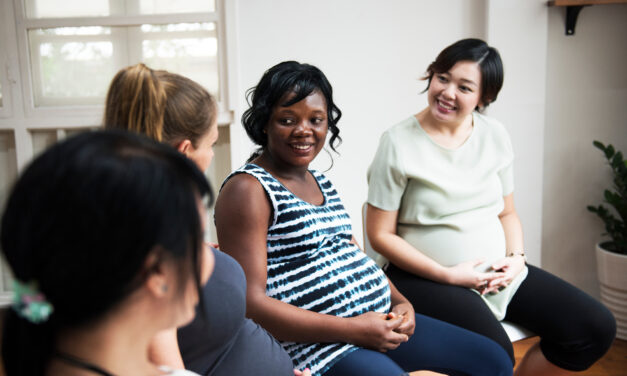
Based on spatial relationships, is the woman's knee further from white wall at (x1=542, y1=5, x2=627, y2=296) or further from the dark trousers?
white wall at (x1=542, y1=5, x2=627, y2=296)

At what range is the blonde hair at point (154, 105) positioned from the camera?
39.4 inches

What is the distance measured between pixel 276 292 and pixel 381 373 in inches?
12.1

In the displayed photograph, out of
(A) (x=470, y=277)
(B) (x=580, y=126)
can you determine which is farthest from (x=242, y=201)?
(B) (x=580, y=126)

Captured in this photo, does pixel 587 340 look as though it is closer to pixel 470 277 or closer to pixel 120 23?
pixel 470 277

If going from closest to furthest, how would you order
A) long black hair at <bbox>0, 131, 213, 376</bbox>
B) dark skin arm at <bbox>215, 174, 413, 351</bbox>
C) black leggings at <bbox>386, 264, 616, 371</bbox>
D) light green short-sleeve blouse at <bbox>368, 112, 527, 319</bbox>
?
long black hair at <bbox>0, 131, 213, 376</bbox> → dark skin arm at <bbox>215, 174, 413, 351</bbox> → black leggings at <bbox>386, 264, 616, 371</bbox> → light green short-sleeve blouse at <bbox>368, 112, 527, 319</bbox>

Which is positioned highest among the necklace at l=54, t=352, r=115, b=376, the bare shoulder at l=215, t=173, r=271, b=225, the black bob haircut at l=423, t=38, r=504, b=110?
the black bob haircut at l=423, t=38, r=504, b=110

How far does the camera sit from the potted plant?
250 centimetres

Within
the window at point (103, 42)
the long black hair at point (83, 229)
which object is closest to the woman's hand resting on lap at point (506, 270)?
the long black hair at point (83, 229)

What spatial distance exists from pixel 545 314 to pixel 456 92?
74 centimetres

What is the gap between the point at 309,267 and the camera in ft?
4.26

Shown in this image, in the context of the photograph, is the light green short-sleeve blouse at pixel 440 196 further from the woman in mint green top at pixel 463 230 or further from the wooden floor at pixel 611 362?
the wooden floor at pixel 611 362

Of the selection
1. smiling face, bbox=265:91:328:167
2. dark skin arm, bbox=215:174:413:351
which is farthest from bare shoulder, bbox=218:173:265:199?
smiling face, bbox=265:91:328:167

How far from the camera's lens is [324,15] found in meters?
2.64

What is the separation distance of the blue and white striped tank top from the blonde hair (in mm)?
254
